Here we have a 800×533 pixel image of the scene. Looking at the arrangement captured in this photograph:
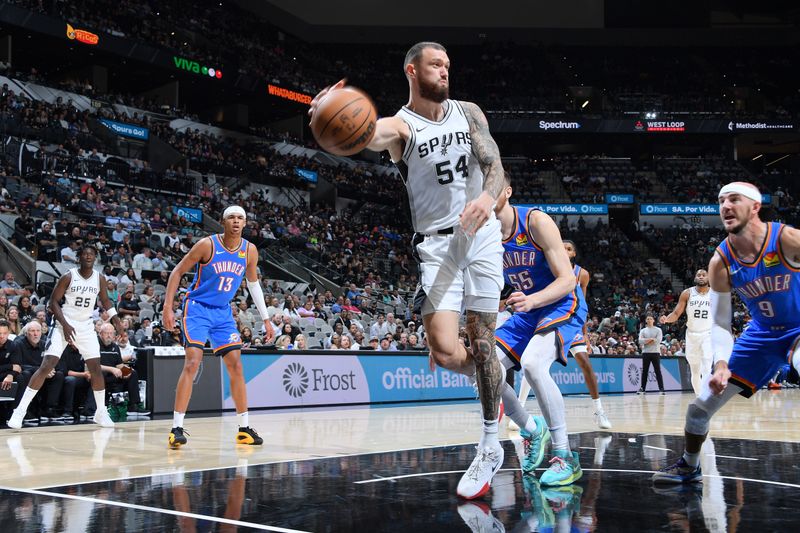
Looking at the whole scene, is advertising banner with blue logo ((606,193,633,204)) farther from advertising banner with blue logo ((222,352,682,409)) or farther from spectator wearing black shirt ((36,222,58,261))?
spectator wearing black shirt ((36,222,58,261))

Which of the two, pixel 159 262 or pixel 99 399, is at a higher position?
pixel 159 262

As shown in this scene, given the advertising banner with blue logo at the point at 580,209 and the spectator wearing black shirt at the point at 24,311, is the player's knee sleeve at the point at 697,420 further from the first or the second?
the advertising banner with blue logo at the point at 580,209

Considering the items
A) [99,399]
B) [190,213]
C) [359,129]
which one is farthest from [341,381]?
[190,213]

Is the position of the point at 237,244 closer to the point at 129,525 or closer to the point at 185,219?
the point at 129,525

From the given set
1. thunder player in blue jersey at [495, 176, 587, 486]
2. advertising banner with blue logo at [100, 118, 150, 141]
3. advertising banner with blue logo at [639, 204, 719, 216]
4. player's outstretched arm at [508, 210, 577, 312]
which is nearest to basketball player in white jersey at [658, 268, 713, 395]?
thunder player in blue jersey at [495, 176, 587, 486]

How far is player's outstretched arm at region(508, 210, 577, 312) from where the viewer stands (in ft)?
15.7

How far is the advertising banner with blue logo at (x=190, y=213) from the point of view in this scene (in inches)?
963

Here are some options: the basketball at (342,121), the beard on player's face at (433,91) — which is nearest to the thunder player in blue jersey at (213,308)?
the beard on player's face at (433,91)

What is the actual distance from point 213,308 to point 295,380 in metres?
5.75

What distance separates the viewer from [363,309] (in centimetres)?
2286

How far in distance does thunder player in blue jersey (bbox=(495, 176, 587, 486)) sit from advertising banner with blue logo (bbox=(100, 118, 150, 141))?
25732 mm

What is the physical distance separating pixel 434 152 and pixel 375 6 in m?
43.4

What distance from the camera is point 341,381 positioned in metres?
14.1

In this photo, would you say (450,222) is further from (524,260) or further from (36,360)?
(36,360)
